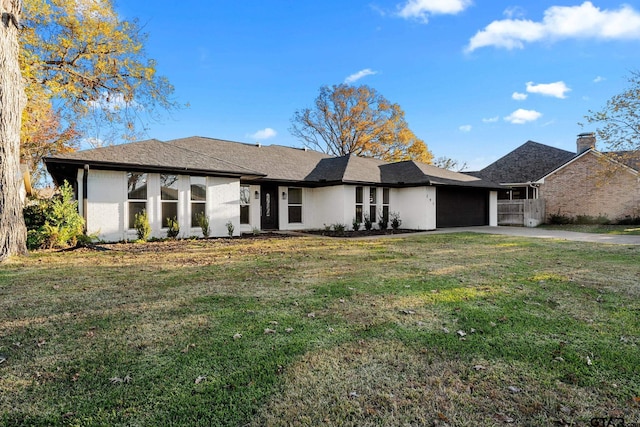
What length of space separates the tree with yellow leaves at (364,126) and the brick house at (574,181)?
27.3 ft

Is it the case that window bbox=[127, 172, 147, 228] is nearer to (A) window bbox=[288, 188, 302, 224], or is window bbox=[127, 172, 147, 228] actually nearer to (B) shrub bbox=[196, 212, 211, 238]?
(B) shrub bbox=[196, 212, 211, 238]

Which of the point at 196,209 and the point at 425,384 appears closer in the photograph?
the point at 425,384

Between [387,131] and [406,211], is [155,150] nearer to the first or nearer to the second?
[406,211]

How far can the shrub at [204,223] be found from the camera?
42.3 ft

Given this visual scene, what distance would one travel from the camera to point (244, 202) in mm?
15547

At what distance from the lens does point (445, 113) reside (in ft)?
78.4

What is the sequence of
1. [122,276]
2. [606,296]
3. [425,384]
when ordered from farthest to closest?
[122,276], [606,296], [425,384]

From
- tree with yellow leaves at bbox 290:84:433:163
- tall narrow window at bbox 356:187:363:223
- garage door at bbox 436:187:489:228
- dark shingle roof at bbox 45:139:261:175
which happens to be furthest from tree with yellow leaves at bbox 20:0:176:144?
tree with yellow leaves at bbox 290:84:433:163

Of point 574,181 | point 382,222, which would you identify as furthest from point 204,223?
Answer: point 574,181

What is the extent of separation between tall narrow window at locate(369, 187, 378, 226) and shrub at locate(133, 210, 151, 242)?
33.3ft

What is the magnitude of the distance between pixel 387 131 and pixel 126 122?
80.2 ft

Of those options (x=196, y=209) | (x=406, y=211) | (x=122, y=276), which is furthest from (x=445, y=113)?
(x=122, y=276)

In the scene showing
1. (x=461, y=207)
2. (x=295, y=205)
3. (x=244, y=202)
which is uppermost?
(x=244, y=202)

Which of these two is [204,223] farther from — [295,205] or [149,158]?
[295,205]
